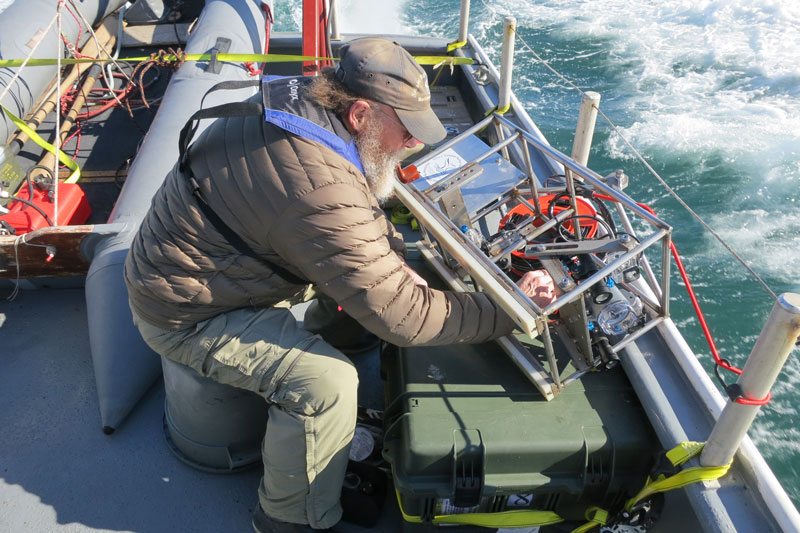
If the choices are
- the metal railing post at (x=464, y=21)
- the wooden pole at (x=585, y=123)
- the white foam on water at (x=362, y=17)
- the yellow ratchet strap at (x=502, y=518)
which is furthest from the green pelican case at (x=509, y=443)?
the white foam on water at (x=362, y=17)

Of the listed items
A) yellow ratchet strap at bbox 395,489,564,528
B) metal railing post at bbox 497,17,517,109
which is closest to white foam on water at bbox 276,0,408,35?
metal railing post at bbox 497,17,517,109

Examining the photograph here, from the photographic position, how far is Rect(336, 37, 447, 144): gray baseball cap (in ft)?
5.67

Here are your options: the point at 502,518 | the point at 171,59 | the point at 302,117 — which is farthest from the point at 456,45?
the point at 502,518

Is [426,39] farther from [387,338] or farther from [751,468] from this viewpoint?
[751,468]

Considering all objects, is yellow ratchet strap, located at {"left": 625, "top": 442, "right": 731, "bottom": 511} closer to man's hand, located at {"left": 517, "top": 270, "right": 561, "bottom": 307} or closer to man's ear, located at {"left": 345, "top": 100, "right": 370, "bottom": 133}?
man's hand, located at {"left": 517, "top": 270, "right": 561, "bottom": 307}

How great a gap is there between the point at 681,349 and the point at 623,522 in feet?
1.90

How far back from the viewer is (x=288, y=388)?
5.87 ft

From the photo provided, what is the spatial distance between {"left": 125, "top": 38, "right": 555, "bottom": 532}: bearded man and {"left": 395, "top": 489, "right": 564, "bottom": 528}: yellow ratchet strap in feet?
1.11

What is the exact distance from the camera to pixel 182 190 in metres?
1.73

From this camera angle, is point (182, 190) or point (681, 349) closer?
point (182, 190)

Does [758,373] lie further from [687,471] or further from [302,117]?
[302,117]

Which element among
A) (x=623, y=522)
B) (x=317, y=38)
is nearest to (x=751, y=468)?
(x=623, y=522)

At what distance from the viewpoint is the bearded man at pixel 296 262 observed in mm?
1649

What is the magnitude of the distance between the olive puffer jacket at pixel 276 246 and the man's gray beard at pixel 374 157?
0.21 ft
